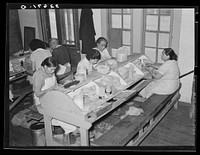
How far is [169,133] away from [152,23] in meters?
1.35

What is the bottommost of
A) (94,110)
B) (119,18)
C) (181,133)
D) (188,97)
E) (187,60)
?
(181,133)

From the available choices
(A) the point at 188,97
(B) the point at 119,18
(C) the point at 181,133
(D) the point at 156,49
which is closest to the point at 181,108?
(A) the point at 188,97

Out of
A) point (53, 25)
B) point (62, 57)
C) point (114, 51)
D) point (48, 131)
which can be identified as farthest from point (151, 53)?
point (48, 131)

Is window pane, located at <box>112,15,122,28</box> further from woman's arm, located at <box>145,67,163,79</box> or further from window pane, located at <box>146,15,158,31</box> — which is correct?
woman's arm, located at <box>145,67,163,79</box>

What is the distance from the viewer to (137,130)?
2.71 m

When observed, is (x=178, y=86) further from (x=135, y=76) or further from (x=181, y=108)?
(x=135, y=76)

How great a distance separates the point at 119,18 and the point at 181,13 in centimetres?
84

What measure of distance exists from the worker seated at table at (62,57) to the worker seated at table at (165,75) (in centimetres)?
109

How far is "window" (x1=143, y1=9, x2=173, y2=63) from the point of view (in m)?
2.94

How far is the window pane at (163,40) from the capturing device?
315 cm

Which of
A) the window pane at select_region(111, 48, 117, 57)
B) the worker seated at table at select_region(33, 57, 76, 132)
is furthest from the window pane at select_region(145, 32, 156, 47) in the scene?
the worker seated at table at select_region(33, 57, 76, 132)

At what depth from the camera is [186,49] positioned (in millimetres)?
2955

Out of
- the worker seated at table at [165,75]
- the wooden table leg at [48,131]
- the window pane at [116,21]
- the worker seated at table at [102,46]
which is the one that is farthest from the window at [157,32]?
the wooden table leg at [48,131]

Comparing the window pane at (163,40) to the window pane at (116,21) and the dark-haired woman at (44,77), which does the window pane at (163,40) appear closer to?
the window pane at (116,21)
